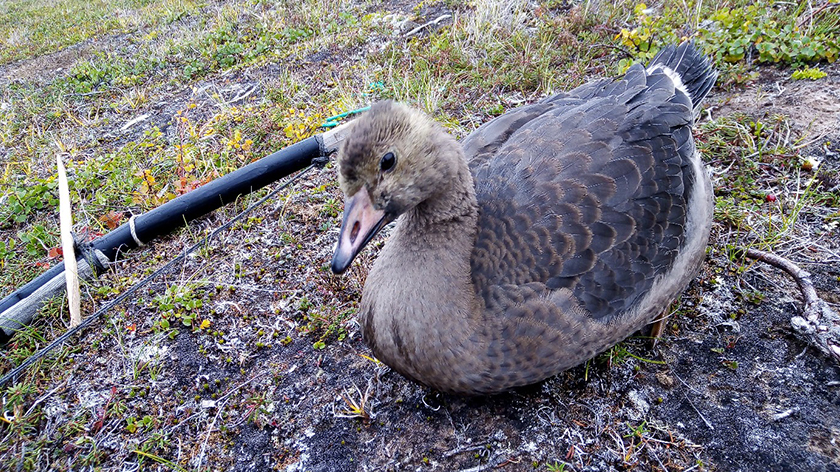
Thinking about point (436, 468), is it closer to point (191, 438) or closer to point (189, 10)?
point (191, 438)

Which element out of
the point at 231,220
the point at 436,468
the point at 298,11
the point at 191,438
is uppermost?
the point at 298,11

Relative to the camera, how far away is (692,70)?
13.4 ft

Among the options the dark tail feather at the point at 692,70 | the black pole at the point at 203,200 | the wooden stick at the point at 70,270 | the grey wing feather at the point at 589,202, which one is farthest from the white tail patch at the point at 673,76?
the wooden stick at the point at 70,270

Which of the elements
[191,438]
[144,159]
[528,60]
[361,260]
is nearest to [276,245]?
[361,260]

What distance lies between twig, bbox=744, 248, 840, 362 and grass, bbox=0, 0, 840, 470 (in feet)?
1.41

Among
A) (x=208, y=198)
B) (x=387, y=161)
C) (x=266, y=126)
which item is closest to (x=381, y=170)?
(x=387, y=161)

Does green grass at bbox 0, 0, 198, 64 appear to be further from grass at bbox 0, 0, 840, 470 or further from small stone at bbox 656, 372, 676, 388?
small stone at bbox 656, 372, 676, 388

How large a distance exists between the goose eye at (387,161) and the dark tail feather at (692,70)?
2915 millimetres

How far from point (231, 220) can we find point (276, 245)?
52 cm

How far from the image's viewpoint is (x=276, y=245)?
4.34m

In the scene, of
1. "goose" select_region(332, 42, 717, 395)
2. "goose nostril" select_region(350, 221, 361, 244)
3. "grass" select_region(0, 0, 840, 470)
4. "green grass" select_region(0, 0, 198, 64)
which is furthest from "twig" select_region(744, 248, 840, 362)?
"green grass" select_region(0, 0, 198, 64)

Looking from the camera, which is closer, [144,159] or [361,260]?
[361,260]

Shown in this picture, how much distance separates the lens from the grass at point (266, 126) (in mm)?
3590

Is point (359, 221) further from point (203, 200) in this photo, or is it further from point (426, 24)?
point (426, 24)
